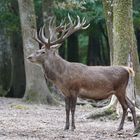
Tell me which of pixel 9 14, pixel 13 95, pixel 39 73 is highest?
pixel 9 14

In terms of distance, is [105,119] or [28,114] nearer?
[105,119]

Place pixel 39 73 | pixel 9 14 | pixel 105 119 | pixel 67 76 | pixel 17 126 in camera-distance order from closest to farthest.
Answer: pixel 67 76, pixel 17 126, pixel 105 119, pixel 39 73, pixel 9 14

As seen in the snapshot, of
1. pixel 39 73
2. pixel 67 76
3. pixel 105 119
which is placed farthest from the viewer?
pixel 39 73

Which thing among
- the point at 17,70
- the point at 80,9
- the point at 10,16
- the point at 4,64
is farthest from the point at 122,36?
the point at 17,70

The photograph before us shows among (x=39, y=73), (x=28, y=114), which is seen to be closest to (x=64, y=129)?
(x=28, y=114)

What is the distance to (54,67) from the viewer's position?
38.7ft

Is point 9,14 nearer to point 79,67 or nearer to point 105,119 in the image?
point 105,119

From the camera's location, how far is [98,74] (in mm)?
11672

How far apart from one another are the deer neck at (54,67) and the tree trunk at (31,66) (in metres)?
8.52

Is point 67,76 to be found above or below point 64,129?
above

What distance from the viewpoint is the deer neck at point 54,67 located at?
38.4 feet

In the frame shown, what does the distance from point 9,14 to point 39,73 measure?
15.7 feet

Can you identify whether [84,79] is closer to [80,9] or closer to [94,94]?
[94,94]

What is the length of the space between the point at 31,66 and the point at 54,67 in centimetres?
878
